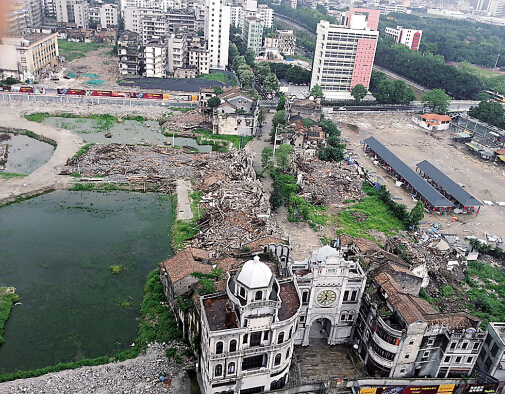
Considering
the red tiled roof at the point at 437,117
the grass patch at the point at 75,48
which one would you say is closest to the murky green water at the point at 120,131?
the red tiled roof at the point at 437,117

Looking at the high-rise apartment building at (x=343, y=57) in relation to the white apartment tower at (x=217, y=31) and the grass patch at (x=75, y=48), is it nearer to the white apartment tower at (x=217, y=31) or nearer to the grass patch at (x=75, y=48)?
the white apartment tower at (x=217, y=31)

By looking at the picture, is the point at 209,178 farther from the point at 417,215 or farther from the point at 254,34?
the point at 254,34

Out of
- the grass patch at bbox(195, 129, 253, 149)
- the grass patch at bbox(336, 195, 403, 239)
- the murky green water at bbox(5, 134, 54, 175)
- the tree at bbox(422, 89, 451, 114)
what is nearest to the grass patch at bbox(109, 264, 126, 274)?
the grass patch at bbox(336, 195, 403, 239)

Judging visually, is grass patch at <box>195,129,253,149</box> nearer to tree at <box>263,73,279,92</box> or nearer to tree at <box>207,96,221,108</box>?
tree at <box>207,96,221,108</box>

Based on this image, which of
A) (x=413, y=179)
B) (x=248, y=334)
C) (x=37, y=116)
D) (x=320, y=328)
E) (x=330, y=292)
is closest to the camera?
(x=248, y=334)

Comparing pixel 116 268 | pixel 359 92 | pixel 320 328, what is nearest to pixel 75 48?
pixel 359 92

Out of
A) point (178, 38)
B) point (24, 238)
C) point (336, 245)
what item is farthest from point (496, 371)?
point (178, 38)
